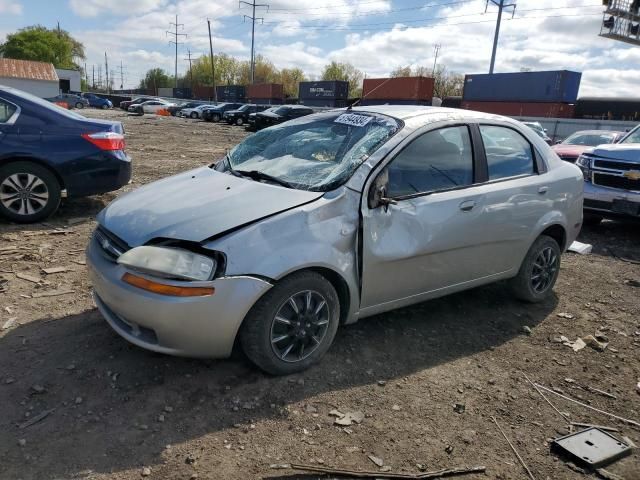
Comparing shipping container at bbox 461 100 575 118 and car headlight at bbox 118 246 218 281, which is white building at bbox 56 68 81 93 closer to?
shipping container at bbox 461 100 575 118

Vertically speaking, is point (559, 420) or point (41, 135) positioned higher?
point (41, 135)

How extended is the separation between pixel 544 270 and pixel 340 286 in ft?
7.58

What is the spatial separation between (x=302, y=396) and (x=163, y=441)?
814 millimetres

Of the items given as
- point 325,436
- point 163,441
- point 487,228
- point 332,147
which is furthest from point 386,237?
point 163,441

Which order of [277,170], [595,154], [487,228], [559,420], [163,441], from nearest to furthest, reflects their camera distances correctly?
[163,441], [559,420], [277,170], [487,228], [595,154]

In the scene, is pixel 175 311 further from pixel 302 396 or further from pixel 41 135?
pixel 41 135

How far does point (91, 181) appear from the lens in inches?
244

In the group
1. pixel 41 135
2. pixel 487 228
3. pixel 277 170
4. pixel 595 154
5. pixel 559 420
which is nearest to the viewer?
pixel 559 420

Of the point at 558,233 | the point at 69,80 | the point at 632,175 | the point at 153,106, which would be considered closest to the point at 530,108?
the point at 632,175

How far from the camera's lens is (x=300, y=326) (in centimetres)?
308

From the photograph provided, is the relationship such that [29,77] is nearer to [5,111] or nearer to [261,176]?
[5,111]

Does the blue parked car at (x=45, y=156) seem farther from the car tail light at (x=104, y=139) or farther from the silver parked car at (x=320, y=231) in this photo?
the silver parked car at (x=320, y=231)

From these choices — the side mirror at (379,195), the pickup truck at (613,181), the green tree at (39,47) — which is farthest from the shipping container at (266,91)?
the side mirror at (379,195)

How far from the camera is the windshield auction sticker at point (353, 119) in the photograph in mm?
3716
